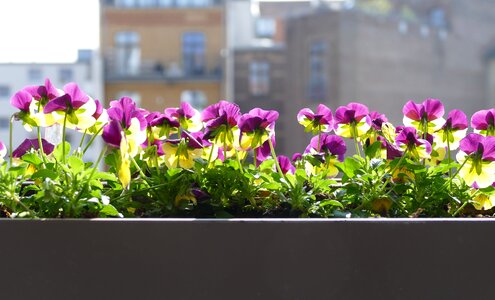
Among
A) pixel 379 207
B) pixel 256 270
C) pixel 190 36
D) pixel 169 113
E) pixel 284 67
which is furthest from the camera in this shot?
pixel 284 67

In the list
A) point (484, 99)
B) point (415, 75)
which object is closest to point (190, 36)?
point (415, 75)

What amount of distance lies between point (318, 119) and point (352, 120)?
1.9 inches

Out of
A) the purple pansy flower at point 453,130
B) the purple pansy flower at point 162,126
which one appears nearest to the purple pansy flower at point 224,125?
the purple pansy flower at point 162,126

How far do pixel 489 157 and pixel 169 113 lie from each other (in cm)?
47

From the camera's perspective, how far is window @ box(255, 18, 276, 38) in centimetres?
2422

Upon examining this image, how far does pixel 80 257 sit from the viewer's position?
30.8 inches

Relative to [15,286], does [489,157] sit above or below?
above

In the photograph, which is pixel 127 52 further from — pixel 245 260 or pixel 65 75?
pixel 245 260

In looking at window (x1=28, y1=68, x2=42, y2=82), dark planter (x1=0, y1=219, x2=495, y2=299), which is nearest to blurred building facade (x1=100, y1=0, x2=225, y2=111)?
window (x1=28, y1=68, x2=42, y2=82)

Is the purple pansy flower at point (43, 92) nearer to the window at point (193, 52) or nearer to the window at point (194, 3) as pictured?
the window at point (193, 52)

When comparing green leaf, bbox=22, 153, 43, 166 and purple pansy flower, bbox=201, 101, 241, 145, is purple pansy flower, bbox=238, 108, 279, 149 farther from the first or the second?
green leaf, bbox=22, 153, 43, 166

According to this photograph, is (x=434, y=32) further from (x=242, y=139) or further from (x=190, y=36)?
(x=242, y=139)

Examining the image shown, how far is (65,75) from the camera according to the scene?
1062 inches

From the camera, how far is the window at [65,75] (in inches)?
1042
